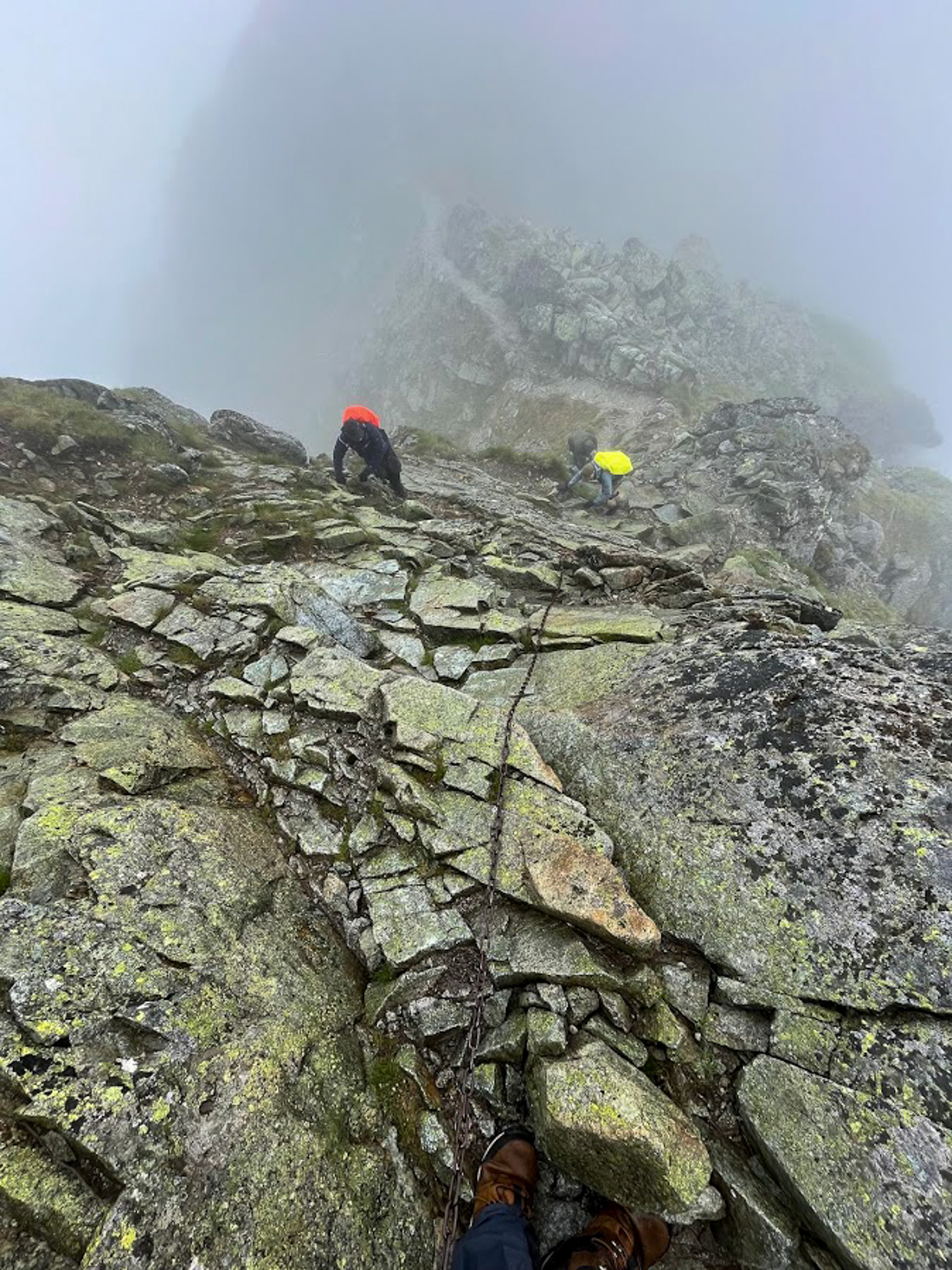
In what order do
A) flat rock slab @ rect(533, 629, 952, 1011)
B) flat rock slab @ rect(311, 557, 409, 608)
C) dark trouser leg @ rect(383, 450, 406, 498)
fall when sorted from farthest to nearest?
dark trouser leg @ rect(383, 450, 406, 498)
flat rock slab @ rect(311, 557, 409, 608)
flat rock slab @ rect(533, 629, 952, 1011)

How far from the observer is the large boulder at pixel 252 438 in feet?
106

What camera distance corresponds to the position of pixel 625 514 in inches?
1227

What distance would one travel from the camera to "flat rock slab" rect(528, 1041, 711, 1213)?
476 centimetres

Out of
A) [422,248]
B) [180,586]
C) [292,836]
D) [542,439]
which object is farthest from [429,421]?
[292,836]

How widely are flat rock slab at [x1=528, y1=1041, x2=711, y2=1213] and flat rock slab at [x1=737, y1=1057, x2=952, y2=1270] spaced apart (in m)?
0.74

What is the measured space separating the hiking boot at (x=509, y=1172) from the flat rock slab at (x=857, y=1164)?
2134 mm

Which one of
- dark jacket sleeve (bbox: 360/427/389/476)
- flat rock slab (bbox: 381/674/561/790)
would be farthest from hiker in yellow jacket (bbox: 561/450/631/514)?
flat rock slab (bbox: 381/674/561/790)

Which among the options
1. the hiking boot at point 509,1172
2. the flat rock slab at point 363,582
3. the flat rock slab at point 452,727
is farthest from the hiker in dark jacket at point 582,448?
the hiking boot at point 509,1172

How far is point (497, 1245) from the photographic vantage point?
4.70m

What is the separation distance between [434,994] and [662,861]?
130 inches

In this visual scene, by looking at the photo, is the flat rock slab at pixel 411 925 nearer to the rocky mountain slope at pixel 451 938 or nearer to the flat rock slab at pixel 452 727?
the rocky mountain slope at pixel 451 938

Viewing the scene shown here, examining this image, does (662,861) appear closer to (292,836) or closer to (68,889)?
(292,836)

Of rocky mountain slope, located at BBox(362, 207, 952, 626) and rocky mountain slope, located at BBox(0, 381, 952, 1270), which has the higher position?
rocky mountain slope, located at BBox(362, 207, 952, 626)

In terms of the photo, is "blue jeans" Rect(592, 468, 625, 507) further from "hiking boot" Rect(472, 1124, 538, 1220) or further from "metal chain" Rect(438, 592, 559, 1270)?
"hiking boot" Rect(472, 1124, 538, 1220)
